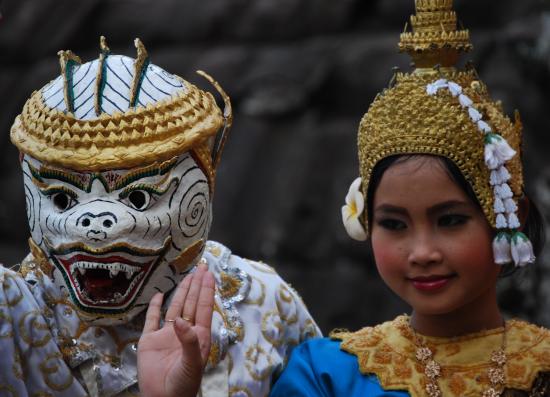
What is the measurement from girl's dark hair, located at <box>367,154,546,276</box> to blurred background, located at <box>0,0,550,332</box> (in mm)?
3640

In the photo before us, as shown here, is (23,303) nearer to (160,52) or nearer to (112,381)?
(112,381)

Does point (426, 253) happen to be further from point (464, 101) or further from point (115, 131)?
point (115, 131)

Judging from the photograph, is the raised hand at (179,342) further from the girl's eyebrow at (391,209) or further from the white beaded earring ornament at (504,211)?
the white beaded earring ornament at (504,211)

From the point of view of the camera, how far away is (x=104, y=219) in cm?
369

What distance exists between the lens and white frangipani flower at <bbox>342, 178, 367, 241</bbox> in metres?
3.90

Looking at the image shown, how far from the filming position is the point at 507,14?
8.29 meters

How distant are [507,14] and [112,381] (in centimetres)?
506

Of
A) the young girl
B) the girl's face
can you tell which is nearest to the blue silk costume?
the young girl

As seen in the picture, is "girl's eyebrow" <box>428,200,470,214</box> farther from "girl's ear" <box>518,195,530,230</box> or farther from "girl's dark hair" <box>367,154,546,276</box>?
"girl's ear" <box>518,195,530,230</box>

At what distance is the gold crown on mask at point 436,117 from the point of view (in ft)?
12.1

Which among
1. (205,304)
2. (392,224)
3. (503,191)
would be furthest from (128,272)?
(503,191)

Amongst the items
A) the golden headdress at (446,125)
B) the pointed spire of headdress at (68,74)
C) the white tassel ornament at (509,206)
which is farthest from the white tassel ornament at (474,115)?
the pointed spire of headdress at (68,74)

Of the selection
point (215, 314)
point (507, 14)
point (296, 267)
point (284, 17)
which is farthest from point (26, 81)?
point (215, 314)

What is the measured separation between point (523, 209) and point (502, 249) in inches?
9.3
